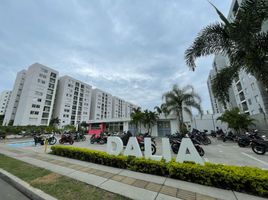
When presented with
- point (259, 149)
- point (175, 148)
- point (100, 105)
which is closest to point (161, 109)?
point (175, 148)

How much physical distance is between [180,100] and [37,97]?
47035mm

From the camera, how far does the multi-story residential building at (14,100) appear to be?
46987 mm

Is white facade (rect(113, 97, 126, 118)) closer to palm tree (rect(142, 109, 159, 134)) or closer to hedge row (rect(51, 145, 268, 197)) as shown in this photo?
palm tree (rect(142, 109, 159, 134))

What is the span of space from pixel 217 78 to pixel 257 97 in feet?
65.6

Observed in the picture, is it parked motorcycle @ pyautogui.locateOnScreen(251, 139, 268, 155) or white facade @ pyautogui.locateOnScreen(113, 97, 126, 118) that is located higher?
white facade @ pyautogui.locateOnScreen(113, 97, 126, 118)

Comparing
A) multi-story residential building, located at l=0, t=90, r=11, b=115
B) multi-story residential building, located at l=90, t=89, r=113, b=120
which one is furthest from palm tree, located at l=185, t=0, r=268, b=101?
multi-story residential building, located at l=0, t=90, r=11, b=115

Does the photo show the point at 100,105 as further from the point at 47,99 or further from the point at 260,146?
the point at 260,146

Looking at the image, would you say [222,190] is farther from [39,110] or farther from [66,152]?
[39,110]

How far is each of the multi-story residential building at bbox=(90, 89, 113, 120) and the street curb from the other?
201ft

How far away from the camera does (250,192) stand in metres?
3.31

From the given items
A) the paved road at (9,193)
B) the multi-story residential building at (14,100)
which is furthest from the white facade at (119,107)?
the paved road at (9,193)

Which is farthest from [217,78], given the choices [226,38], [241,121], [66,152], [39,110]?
[39,110]

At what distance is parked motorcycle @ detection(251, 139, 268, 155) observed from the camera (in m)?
7.66

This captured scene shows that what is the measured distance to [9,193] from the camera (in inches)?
141
